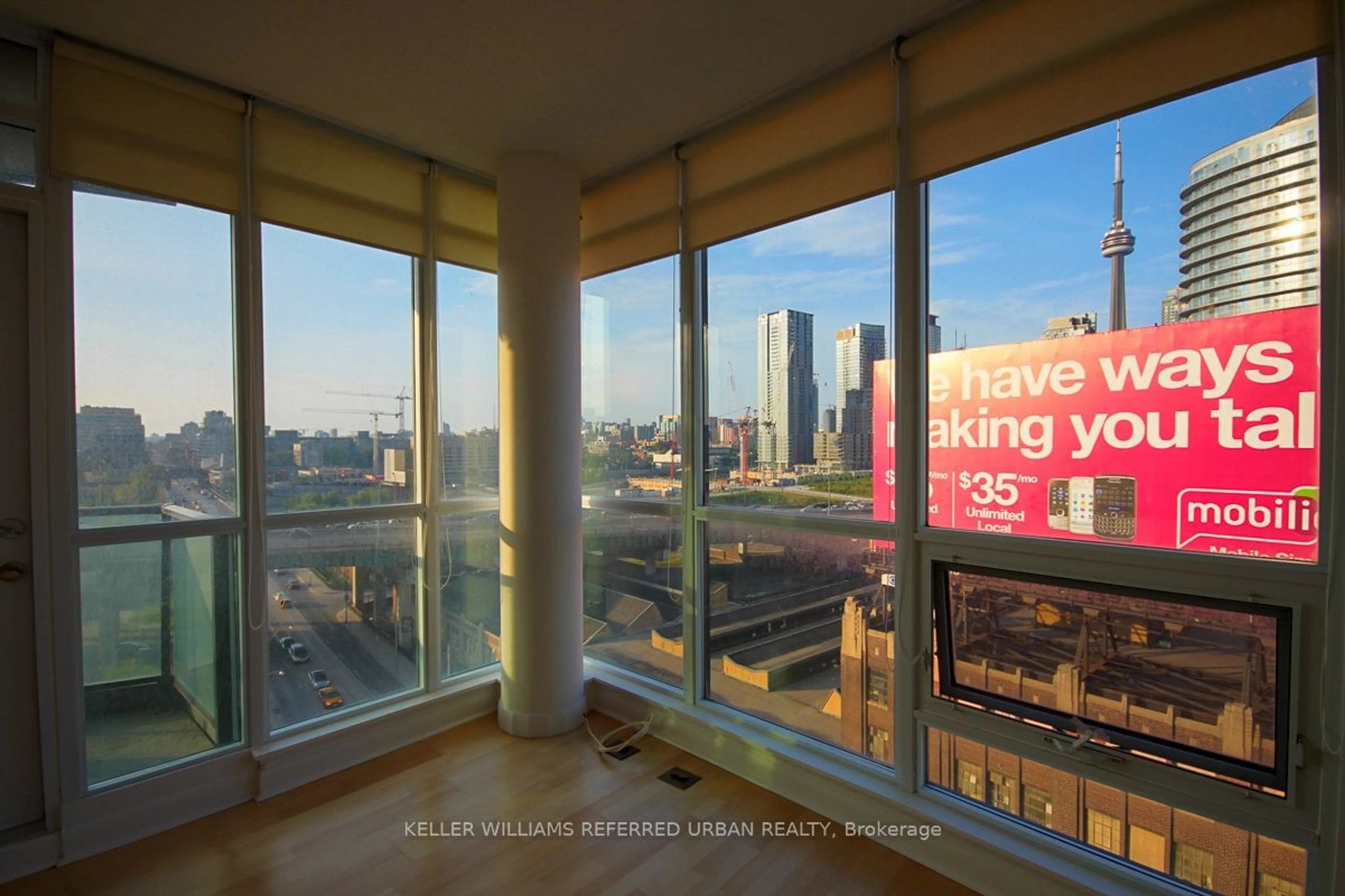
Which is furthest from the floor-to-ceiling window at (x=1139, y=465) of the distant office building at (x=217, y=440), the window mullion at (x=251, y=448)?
the distant office building at (x=217, y=440)

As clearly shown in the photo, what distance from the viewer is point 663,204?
3043 mm

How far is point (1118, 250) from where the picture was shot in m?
1.81

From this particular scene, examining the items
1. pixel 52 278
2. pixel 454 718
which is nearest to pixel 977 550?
pixel 454 718

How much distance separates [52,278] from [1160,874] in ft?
13.8

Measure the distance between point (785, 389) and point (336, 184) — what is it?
2342 millimetres

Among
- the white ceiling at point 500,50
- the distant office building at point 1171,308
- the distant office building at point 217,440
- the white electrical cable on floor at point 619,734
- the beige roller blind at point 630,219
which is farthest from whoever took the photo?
the beige roller blind at point 630,219

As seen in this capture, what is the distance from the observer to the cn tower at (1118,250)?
1796 millimetres

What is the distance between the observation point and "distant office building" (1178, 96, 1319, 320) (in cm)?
156

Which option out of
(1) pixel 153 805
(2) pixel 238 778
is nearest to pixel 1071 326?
(2) pixel 238 778

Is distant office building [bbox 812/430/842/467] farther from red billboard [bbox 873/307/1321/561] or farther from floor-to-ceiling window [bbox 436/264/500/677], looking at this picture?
floor-to-ceiling window [bbox 436/264/500/677]

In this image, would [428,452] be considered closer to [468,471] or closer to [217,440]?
[468,471]

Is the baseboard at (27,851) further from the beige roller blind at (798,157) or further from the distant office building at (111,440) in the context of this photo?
the beige roller blind at (798,157)

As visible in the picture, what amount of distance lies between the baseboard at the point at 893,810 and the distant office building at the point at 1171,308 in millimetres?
1681

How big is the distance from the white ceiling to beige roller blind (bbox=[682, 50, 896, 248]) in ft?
0.37
